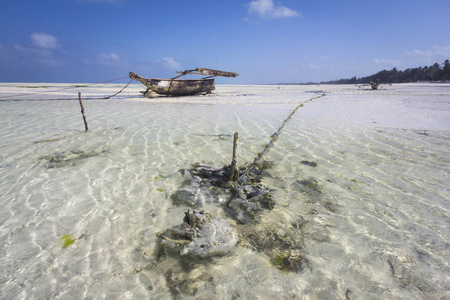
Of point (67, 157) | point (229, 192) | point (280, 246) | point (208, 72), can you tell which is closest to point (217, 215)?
point (229, 192)

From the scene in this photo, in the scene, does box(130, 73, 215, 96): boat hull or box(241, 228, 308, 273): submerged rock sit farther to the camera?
box(130, 73, 215, 96): boat hull

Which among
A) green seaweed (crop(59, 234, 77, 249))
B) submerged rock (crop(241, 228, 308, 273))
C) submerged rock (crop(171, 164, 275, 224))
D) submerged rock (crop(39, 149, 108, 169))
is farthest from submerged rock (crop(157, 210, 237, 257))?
submerged rock (crop(39, 149, 108, 169))

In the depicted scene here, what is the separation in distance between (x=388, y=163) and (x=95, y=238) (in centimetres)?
547

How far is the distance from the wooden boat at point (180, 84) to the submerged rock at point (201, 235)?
15.5 meters

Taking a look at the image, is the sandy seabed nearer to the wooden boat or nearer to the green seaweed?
the green seaweed

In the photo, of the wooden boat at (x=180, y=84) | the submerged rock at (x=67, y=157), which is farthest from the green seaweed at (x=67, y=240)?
the wooden boat at (x=180, y=84)

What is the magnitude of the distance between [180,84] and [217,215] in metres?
17.4

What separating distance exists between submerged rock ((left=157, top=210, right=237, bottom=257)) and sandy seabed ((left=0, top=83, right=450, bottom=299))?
0.11 metres

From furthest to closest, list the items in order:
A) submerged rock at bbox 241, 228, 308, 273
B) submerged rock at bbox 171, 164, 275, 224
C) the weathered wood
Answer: the weathered wood → submerged rock at bbox 171, 164, 275, 224 → submerged rock at bbox 241, 228, 308, 273

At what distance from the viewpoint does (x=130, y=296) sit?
5.79 feet

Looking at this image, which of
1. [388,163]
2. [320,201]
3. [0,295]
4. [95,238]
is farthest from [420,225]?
[0,295]

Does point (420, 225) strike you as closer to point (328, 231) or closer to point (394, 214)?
point (394, 214)

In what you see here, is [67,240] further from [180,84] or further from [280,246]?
[180,84]

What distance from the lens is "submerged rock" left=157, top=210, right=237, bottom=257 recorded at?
2209 mm
